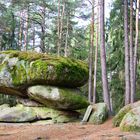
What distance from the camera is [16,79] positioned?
44.7 ft

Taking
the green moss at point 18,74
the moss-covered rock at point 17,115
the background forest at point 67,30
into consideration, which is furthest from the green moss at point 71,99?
the background forest at point 67,30

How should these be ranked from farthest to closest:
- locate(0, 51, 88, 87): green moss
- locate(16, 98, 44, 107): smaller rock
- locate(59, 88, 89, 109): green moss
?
1. locate(16, 98, 44, 107): smaller rock
2. locate(0, 51, 88, 87): green moss
3. locate(59, 88, 89, 109): green moss

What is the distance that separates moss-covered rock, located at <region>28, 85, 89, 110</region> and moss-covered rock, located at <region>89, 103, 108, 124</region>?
2.86 feet

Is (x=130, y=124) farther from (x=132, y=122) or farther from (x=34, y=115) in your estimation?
(x=34, y=115)

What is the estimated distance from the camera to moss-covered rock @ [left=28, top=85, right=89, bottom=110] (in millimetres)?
12883

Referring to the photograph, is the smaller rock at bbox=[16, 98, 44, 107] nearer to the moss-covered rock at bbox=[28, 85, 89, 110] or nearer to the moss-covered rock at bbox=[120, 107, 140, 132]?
the moss-covered rock at bbox=[28, 85, 89, 110]

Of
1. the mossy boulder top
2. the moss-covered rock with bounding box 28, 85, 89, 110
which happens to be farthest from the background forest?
the moss-covered rock with bounding box 28, 85, 89, 110

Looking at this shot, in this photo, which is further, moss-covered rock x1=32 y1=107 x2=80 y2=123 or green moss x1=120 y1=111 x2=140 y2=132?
moss-covered rock x1=32 y1=107 x2=80 y2=123

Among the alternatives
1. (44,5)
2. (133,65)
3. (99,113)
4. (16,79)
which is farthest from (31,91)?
(44,5)

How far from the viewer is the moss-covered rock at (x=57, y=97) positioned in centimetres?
1288

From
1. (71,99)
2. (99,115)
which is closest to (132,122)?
(99,115)

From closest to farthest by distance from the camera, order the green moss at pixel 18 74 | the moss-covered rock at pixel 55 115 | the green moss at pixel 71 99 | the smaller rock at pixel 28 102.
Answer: the green moss at pixel 71 99 → the moss-covered rock at pixel 55 115 → the green moss at pixel 18 74 → the smaller rock at pixel 28 102

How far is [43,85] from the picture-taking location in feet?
44.3

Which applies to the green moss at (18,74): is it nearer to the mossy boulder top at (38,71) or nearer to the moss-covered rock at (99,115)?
the mossy boulder top at (38,71)
